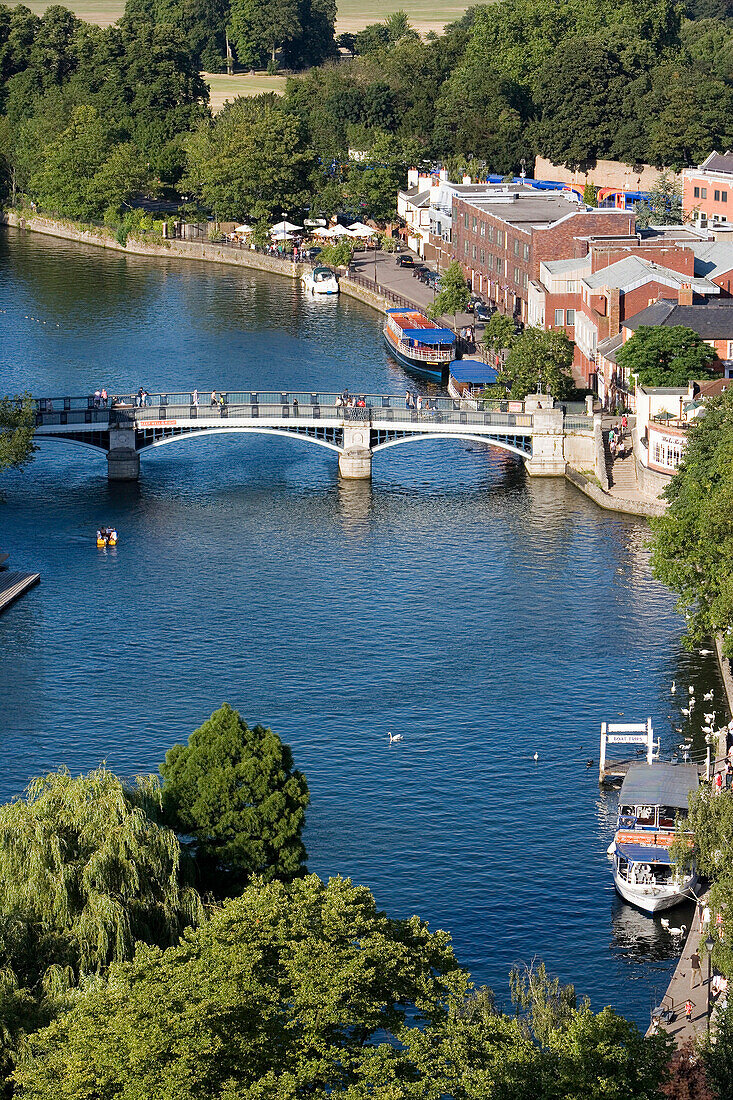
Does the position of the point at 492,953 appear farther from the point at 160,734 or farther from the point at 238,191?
the point at 238,191

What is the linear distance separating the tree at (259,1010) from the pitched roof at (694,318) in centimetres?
7400

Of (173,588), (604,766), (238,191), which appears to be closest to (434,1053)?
(604,766)

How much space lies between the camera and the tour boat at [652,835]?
193 ft

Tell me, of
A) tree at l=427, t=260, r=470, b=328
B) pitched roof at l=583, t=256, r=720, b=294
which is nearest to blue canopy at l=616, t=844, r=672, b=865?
pitched roof at l=583, t=256, r=720, b=294

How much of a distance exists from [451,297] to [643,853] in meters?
89.5

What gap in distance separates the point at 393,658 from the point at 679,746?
550 inches

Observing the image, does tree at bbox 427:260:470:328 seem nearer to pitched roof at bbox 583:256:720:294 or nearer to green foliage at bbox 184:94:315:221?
pitched roof at bbox 583:256:720:294

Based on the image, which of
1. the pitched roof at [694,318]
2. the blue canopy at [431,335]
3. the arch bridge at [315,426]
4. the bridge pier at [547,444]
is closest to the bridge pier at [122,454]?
the arch bridge at [315,426]

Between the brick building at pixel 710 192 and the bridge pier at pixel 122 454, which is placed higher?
the brick building at pixel 710 192

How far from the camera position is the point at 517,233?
14500 cm

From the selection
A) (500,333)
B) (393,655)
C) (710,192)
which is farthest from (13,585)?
(710,192)

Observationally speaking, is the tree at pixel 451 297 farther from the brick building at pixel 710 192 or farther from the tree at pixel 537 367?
the brick building at pixel 710 192

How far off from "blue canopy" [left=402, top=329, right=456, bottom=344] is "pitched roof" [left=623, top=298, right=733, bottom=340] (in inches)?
721

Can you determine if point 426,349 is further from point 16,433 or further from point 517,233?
point 16,433
